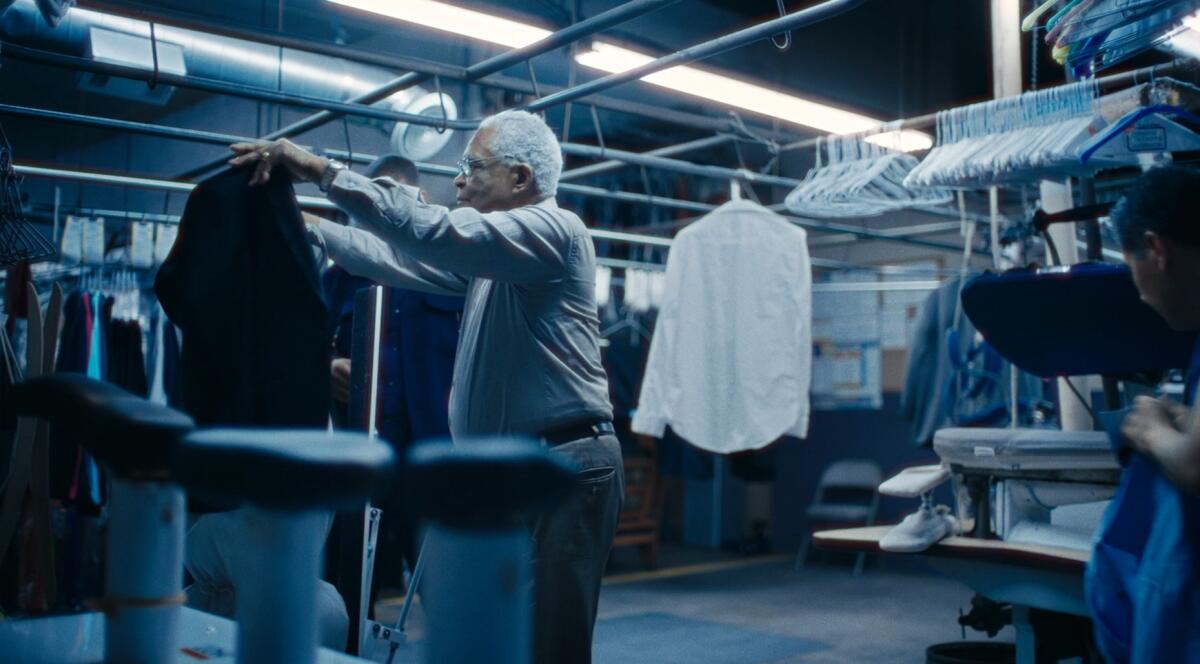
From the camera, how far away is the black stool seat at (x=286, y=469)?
0.55 metres

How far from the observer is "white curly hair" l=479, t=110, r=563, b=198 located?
227 centimetres

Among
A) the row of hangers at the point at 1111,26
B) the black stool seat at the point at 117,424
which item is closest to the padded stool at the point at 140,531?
the black stool seat at the point at 117,424

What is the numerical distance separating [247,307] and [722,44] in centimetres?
183

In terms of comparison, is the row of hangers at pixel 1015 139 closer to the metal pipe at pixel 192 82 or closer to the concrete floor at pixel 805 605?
the metal pipe at pixel 192 82

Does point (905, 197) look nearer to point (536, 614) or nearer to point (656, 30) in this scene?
point (656, 30)

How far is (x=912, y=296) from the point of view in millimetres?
8336

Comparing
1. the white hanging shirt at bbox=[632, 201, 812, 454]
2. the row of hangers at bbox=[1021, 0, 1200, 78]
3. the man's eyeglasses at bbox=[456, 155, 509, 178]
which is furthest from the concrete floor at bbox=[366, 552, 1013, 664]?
the row of hangers at bbox=[1021, 0, 1200, 78]

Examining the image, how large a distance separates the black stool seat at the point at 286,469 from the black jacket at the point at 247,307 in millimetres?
969

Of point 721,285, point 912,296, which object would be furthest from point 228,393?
point 912,296

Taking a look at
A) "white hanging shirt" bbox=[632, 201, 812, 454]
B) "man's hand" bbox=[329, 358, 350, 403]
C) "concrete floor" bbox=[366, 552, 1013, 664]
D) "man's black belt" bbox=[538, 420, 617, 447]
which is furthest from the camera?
"concrete floor" bbox=[366, 552, 1013, 664]

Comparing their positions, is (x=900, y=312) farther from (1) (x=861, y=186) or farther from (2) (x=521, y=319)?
(2) (x=521, y=319)

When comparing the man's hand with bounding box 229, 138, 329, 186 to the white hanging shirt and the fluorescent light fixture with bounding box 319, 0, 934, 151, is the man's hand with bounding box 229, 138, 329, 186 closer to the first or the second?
the fluorescent light fixture with bounding box 319, 0, 934, 151

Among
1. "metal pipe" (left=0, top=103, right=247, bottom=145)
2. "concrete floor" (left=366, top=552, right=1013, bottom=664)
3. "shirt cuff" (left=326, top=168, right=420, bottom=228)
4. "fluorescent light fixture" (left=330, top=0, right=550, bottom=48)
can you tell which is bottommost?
"concrete floor" (left=366, top=552, right=1013, bottom=664)

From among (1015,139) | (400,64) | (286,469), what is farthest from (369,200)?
(1015,139)
